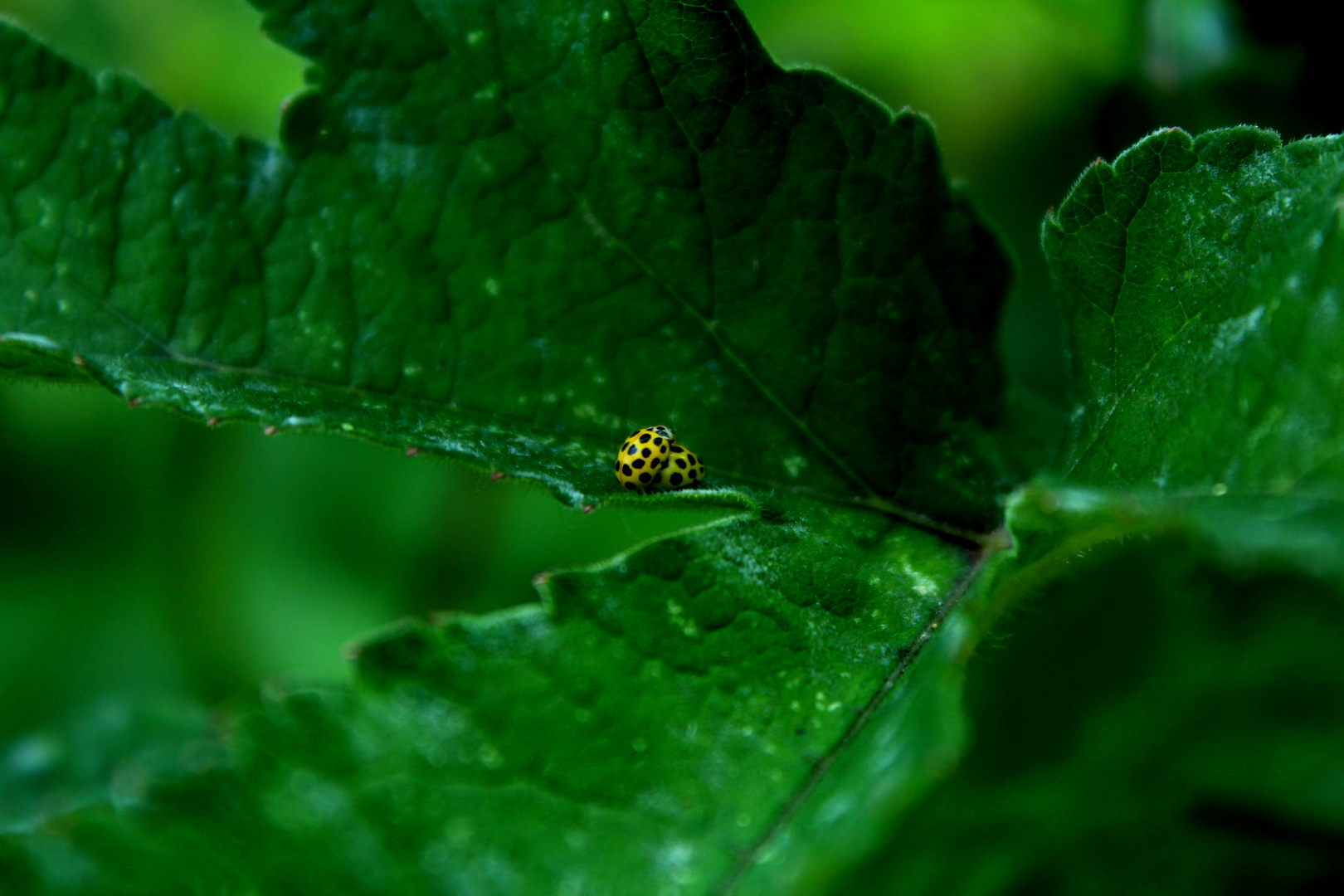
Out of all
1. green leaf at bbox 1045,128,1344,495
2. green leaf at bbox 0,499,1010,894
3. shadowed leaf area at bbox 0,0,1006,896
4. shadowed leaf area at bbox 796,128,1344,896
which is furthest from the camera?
shadowed leaf area at bbox 0,0,1006,896

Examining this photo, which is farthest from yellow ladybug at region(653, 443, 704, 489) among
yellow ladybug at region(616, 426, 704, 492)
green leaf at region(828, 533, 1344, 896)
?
green leaf at region(828, 533, 1344, 896)

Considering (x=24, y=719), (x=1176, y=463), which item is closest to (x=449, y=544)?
(x=24, y=719)

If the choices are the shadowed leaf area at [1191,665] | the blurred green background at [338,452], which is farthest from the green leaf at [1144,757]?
the blurred green background at [338,452]

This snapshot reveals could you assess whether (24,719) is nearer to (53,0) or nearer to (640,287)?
(53,0)

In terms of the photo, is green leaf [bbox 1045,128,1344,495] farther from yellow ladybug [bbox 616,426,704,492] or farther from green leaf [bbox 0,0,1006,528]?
yellow ladybug [bbox 616,426,704,492]

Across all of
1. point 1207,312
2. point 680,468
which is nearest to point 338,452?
point 680,468

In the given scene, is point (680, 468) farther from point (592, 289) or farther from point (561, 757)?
point (561, 757)
